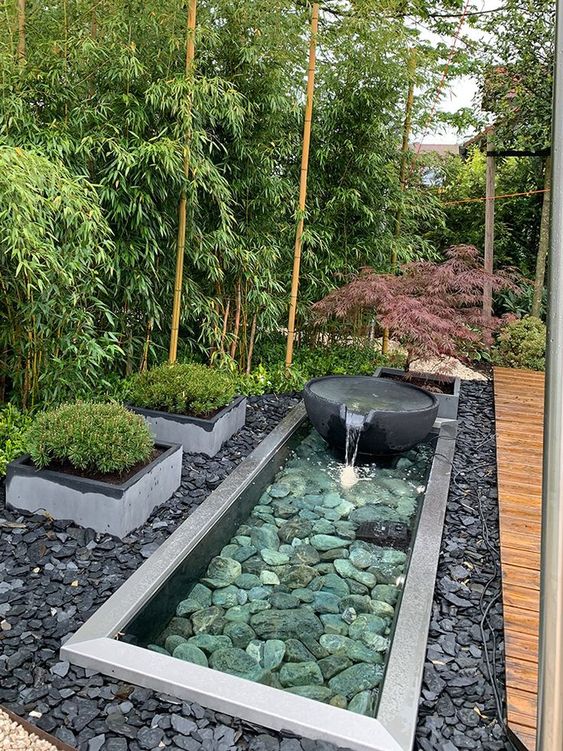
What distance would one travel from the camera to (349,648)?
197 centimetres

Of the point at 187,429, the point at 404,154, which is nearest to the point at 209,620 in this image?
the point at 187,429

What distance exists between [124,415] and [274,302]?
214 centimetres

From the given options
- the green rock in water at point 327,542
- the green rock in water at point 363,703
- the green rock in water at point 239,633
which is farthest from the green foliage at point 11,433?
the green rock in water at point 363,703

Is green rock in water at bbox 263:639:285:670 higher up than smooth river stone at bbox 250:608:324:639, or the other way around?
smooth river stone at bbox 250:608:324:639

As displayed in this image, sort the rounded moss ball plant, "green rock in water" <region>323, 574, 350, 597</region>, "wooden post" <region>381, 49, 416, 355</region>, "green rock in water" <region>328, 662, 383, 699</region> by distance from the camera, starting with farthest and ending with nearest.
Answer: "wooden post" <region>381, 49, 416, 355</region> < the rounded moss ball plant < "green rock in water" <region>323, 574, 350, 597</region> < "green rock in water" <region>328, 662, 383, 699</region>

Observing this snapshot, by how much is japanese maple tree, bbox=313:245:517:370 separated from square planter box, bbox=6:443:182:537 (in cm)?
223

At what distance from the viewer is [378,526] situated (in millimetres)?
2764

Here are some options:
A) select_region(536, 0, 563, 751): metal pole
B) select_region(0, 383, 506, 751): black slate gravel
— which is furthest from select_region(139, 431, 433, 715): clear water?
select_region(536, 0, 563, 751): metal pole

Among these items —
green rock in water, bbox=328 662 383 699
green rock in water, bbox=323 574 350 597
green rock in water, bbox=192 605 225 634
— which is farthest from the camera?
green rock in water, bbox=323 574 350 597

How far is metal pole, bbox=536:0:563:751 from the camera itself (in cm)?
35

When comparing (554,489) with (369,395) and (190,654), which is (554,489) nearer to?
(190,654)

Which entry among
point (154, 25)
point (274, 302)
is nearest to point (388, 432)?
point (274, 302)

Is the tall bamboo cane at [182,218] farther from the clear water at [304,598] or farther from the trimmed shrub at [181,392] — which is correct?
the clear water at [304,598]

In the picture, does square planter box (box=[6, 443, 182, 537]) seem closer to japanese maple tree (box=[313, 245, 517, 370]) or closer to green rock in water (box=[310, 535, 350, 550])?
green rock in water (box=[310, 535, 350, 550])
